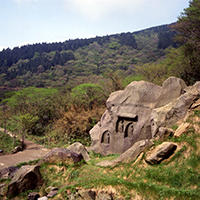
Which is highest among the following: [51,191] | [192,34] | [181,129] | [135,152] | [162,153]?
[192,34]

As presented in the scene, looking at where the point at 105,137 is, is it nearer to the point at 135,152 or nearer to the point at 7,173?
the point at 135,152

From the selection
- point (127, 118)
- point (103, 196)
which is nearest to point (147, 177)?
point (103, 196)

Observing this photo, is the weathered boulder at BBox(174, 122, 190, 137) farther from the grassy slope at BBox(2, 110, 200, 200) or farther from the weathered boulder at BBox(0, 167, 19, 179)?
the weathered boulder at BBox(0, 167, 19, 179)

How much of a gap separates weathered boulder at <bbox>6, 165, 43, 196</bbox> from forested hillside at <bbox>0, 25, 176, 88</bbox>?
40275mm

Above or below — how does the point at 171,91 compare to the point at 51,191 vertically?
above

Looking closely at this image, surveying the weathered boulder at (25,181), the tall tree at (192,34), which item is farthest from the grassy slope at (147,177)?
the tall tree at (192,34)

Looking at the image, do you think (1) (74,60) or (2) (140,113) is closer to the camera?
(2) (140,113)

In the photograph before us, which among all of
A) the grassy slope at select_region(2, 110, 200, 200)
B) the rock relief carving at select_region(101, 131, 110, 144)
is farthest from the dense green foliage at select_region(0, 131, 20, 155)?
the rock relief carving at select_region(101, 131, 110, 144)

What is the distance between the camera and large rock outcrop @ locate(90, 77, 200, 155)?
1130 cm

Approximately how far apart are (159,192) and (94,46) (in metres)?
100

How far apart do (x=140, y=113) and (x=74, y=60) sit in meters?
73.0

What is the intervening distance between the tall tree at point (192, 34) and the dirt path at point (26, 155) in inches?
687

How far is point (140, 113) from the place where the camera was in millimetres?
13711

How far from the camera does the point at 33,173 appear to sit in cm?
1045
